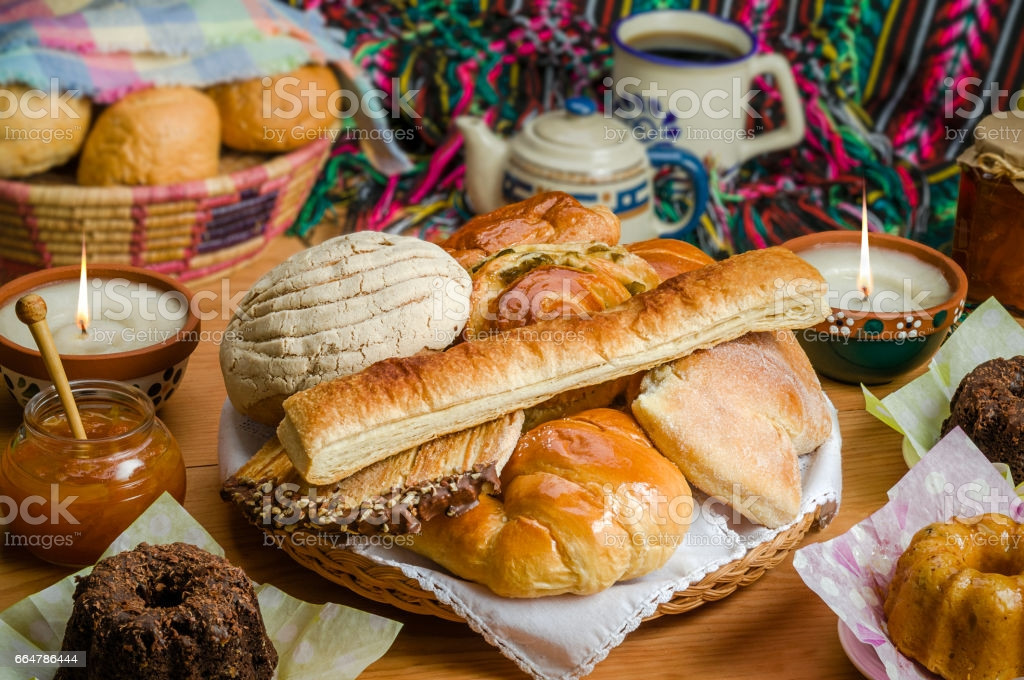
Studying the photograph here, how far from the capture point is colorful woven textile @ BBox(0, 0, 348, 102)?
1.56 metres

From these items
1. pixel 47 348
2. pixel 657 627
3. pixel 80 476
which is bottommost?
pixel 657 627

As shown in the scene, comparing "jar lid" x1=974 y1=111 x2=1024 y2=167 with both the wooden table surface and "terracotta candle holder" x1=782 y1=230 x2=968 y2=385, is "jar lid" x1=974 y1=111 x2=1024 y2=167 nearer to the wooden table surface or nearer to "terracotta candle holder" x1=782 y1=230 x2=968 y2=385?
"terracotta candle holder" x1=782 y1=230 x2=968 y2=385

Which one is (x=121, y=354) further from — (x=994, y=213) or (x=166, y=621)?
(x=994, y=213)

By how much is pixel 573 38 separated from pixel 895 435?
107 cm

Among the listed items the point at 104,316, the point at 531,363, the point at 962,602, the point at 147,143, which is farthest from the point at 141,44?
the point at 962,602

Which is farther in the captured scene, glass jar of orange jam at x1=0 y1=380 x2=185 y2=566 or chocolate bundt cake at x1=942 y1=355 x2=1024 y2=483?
→ chocolate bundt cake at x1=942 y1=355 x2=1024 y2=483

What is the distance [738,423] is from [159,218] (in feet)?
2.97

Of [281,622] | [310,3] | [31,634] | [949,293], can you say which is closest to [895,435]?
[949,293]

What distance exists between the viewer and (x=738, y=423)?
1062 millimetres

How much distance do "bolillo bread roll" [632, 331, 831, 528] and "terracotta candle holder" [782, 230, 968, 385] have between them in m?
0.25

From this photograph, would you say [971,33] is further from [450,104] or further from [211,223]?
[211,223]

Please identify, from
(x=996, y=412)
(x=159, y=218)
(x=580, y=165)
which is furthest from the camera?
(x=580, y=165)

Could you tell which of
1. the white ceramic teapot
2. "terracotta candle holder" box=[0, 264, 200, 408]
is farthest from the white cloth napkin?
the white ceramic teapot

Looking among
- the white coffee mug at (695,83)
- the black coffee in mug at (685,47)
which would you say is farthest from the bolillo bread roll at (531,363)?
the black coffee in mug at (685,47)
